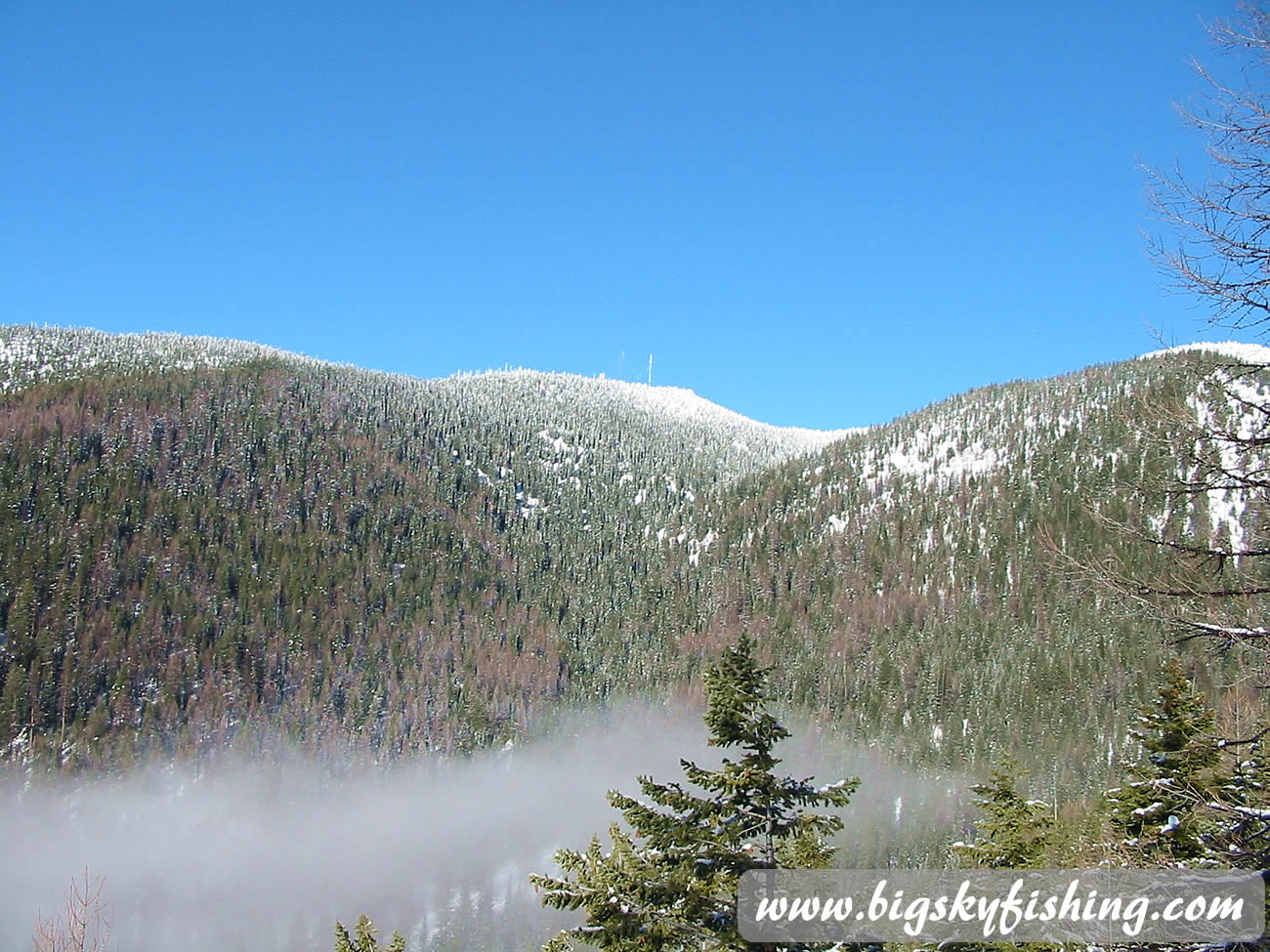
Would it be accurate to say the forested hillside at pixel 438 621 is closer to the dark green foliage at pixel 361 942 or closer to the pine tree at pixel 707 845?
the pine tree at pixel 707 845

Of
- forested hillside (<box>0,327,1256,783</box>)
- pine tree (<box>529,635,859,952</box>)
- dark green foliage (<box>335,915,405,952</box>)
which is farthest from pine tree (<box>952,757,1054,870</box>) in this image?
forested hillside (<box>0,327,1256,783</box>)

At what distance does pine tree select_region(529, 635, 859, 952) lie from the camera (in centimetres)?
974

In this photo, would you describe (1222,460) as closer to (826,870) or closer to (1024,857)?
(826,870)

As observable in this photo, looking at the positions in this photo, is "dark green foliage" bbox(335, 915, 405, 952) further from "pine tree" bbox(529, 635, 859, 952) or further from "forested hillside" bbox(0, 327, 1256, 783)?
"forested hillside" bbox(0, 327, 1256, 783)

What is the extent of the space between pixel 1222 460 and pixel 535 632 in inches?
7593

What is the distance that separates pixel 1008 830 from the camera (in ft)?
67.2

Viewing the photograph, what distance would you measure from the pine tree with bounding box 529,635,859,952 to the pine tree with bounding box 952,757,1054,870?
11.2 metres

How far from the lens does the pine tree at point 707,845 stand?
9.74 meters

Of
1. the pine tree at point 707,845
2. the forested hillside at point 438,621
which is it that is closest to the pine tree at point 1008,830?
the pine tree at point 707,845

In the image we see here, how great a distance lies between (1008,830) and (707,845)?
45.5ft

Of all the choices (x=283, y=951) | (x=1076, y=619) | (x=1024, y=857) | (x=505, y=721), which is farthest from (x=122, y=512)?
(x=1024, y=857)

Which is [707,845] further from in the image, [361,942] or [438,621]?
[438,621]

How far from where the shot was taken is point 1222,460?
7.41 metres

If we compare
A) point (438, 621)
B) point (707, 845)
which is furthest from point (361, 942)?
point (438, 621)
